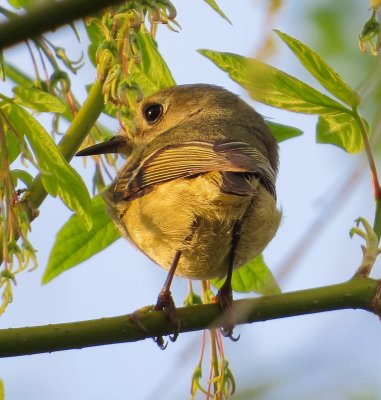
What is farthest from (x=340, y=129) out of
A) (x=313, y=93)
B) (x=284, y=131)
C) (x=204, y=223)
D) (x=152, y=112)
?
(x=152, y=112)

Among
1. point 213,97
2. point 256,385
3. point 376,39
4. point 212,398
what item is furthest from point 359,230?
point 213,97

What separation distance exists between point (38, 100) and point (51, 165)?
211 mm

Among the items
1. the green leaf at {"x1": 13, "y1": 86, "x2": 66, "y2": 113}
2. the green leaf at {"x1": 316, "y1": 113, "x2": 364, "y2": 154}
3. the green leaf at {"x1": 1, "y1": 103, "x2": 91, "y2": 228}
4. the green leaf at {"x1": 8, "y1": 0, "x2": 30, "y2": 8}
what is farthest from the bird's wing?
the green leaf at {"x1": 8, "y1": 0, "x2": 30, "y2": 8}

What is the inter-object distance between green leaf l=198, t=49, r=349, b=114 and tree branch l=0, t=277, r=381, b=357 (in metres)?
0.58

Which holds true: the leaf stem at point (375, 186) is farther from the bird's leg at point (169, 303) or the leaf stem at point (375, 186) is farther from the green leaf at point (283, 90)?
the bird's leg at point (169, 303)

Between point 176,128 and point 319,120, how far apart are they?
1660 mm

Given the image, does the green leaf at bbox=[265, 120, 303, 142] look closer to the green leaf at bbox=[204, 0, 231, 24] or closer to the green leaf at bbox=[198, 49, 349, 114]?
the green leaf at bbox=[198, 49, 349, 114]

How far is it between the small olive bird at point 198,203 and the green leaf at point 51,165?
553 millimetres

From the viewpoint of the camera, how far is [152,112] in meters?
4.72

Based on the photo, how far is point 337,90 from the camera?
2215mm

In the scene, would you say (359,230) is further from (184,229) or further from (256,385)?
(256,385)

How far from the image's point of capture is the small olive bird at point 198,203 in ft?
9.98

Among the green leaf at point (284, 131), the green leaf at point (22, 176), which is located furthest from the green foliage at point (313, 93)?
the green leaf at point (22, 176)

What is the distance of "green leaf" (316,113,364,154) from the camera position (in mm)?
2350
